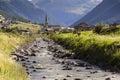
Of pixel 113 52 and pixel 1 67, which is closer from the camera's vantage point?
pixel 1 67

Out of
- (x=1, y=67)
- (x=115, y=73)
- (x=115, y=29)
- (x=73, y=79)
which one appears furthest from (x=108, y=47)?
(x=115, y=29)

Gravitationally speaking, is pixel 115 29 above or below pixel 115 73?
above

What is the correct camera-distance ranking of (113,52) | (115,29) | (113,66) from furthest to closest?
(115,29) → (113,52) → (113,66)

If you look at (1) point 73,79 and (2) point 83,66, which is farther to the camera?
(2) point 83,66

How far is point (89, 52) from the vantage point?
224ft

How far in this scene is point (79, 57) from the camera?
235ft

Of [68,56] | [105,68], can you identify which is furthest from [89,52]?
[105,68]

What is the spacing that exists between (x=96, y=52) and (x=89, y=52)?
4620mm

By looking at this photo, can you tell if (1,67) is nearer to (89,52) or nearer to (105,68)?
(105,68)

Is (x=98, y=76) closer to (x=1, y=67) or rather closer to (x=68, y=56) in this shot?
(x=1, y=67)

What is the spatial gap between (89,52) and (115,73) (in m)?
21.4

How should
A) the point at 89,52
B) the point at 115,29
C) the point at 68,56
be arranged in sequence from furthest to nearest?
the point at 115,29
the point at 68,56
the point at 89,52

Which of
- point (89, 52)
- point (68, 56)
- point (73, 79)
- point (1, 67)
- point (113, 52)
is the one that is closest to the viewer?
point (1, 67)

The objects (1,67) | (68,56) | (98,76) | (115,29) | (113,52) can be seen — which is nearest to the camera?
(1,67)
